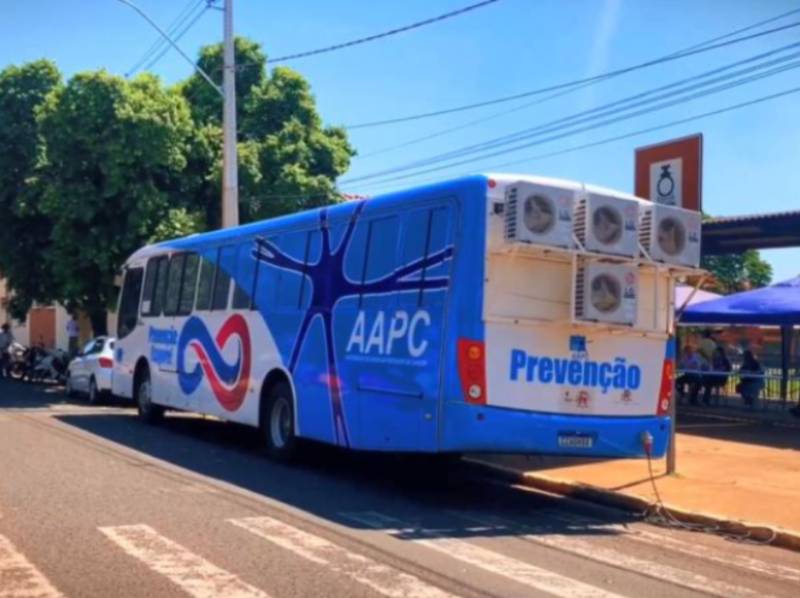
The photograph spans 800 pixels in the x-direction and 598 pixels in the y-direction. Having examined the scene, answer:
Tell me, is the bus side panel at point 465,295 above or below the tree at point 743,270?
below

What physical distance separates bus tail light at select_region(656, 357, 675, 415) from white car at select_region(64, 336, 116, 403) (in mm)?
12828

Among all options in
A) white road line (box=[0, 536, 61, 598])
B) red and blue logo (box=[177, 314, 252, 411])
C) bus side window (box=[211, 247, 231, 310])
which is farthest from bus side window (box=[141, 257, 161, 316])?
white road line (box=[0, 536, 61, 598])

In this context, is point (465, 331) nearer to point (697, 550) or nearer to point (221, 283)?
point (697, 550)

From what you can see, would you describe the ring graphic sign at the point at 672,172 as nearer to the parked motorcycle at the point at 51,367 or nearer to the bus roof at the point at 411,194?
the bus roof at the point at 411,194

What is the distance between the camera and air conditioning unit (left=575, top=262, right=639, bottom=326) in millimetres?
10016

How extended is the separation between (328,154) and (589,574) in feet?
70.9

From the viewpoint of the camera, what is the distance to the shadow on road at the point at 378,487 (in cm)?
967

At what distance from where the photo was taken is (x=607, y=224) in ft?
33.4

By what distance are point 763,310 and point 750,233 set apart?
2074 millimetres

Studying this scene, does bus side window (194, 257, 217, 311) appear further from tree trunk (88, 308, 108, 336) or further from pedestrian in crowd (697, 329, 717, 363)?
pedestrian in crowd (697, 329, 717, 363)

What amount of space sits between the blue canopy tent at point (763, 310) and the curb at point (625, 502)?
28.6 feet

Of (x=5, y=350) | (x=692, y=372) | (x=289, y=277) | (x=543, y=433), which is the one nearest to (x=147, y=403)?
(x=289, y=277)

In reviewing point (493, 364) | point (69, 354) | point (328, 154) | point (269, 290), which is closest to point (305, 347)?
point (269, 290)

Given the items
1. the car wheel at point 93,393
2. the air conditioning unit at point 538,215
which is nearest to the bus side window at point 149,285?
the car wheel at point 93,393
